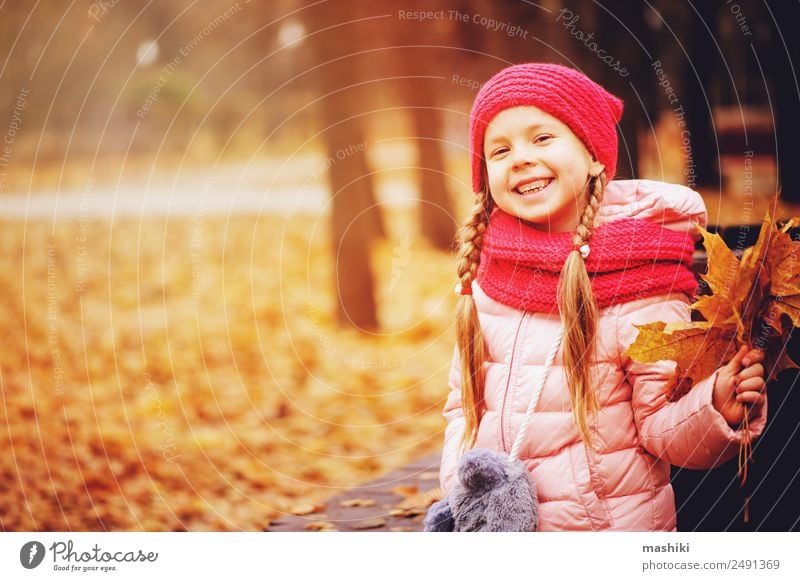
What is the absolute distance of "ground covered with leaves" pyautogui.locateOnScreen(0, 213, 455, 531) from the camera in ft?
12.8

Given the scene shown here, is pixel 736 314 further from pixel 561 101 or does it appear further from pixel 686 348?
pixel 561 101

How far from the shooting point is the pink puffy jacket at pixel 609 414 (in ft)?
6.06

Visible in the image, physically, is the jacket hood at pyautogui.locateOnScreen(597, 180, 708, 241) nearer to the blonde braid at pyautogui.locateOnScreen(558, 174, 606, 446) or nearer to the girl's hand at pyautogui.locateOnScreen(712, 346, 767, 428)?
the blonde braid at pyautogui.locateOnScreen(558, 174, 606, 446)

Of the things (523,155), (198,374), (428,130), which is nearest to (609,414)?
(523,155)

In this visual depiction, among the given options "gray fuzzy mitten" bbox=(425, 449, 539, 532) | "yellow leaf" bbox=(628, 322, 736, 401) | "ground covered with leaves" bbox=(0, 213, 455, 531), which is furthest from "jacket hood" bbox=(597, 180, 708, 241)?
"ground covered with leaves" bbox=(0, 213, 455, 531)

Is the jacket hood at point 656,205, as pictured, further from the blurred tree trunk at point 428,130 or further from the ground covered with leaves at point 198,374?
the blurred tree trunk at point 428,130

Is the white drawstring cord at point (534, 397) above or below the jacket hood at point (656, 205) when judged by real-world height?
below

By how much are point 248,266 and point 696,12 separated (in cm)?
374

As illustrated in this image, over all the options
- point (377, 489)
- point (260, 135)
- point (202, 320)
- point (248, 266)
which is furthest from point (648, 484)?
point (260, 135)

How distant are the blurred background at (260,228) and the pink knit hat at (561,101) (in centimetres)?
145

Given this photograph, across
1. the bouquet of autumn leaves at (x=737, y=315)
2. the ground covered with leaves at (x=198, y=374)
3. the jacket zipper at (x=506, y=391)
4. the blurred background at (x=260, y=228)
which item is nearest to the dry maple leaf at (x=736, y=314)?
the bouquet of autumn leaves at (x=737, y=315)

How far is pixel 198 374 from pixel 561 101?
380cm

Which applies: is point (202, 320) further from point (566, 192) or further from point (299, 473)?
point (566, 192)

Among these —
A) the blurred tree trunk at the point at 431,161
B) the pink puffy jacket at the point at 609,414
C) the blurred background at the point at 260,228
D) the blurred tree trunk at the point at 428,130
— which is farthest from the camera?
the blurred tree trunk at the point at 431,161
